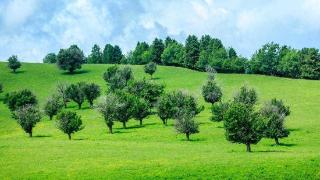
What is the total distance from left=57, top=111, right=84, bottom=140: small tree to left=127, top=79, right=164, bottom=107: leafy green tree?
32699 millimetres

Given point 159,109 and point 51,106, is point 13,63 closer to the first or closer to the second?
point 51,106

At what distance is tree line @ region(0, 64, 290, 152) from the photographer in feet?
247

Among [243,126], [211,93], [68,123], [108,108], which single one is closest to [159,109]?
[108,108]

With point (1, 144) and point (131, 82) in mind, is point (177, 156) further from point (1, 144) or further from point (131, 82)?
point (131, 82)

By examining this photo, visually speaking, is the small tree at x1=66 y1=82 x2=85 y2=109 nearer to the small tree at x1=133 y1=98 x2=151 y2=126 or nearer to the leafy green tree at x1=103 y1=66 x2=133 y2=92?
the leafy green tree at x1=103 y1=66 x2=133 y2=92

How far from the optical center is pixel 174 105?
355 ft

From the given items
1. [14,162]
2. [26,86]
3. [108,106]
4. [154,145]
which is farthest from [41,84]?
[14,162]

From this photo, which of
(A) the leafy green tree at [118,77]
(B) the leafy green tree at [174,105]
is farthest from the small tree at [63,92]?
(B) the leafy green tree at [174,105]

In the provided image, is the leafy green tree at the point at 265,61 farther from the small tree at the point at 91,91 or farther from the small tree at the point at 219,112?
the small tree at the point at 219,112

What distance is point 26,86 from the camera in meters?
166

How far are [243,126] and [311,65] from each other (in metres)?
124

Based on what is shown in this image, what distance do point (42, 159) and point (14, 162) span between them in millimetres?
3591

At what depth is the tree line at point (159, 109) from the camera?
7544cm

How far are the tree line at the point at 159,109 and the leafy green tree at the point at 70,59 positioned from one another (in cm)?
2511
